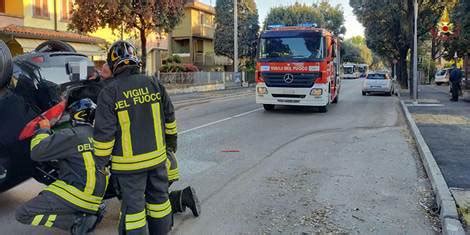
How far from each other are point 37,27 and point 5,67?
22.8 m

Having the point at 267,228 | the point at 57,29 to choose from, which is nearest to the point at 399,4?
the point at 57,29

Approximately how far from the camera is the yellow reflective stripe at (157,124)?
12.9 feet

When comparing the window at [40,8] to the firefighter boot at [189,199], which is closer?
the firefighter boot at [189,199]

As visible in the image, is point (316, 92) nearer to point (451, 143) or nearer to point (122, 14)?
point (451, 143)

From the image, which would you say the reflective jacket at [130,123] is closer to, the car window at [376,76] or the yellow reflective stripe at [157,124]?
the yellow reflective stripe at [157,124]

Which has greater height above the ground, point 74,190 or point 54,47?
point 54,47

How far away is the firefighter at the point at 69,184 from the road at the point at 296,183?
22.8 inches

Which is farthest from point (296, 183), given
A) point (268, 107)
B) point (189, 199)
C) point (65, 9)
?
point (65, 9)

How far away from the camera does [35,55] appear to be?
18.0 ft

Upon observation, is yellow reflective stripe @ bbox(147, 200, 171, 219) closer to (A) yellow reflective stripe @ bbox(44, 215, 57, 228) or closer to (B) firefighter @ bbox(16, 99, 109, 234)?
(B) firefighter @ bbox(16, 99, 109, 234)

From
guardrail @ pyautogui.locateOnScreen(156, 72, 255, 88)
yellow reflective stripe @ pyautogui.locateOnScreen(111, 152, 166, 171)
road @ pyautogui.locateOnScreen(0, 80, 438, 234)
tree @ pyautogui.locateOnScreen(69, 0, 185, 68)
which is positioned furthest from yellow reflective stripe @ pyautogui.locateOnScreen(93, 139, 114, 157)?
guardrail @ pyautogui.locateOnScreen(156, 72, 255, 88)

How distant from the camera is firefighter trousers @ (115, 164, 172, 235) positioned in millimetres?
3850

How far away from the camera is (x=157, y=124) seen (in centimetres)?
396

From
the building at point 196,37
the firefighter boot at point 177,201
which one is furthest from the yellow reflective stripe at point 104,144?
the building at point 196,37
